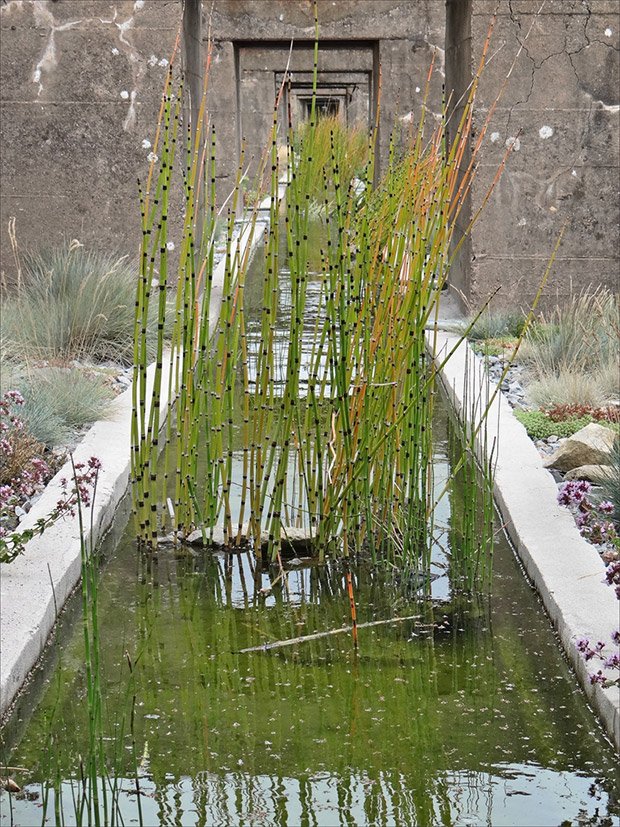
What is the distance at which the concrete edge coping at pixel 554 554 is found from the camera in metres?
2.18

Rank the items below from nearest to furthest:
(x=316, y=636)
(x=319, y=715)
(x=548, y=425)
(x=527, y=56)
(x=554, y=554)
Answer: (x=319, y=715), (x=316, y=636), (x=554, y=554), (x=548, y=425), (x=527, y=56)

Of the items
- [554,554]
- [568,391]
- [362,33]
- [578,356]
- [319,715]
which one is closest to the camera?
[319,715]

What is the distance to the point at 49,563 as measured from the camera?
2.54 metres

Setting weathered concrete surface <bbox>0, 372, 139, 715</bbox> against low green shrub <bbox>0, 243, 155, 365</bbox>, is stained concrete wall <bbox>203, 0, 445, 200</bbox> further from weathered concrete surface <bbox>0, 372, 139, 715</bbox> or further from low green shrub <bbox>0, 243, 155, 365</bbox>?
weathered concrete surface <bbox>0, 372, 139, 715</bbox>

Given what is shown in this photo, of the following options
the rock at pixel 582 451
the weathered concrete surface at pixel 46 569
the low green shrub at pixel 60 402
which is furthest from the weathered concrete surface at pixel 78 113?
the rock at pixel 582 451

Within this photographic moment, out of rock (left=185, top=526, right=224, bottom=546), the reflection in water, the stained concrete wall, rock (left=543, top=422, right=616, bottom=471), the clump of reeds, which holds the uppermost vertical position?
the stained concrete wall

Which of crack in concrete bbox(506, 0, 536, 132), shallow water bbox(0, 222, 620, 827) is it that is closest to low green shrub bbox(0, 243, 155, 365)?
crack in concrete bbox(506, 0, 536, 132)

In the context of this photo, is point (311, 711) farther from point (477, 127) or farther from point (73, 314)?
point (477, 127)

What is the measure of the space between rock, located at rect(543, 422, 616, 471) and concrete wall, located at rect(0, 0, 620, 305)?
2.26 meters

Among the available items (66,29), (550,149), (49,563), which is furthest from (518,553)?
(66,29)

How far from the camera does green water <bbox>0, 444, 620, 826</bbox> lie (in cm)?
177

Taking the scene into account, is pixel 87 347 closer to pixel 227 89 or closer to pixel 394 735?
pixel 394 735

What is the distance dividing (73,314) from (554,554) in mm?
2581

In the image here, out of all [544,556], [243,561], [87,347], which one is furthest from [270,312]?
[87,347]
